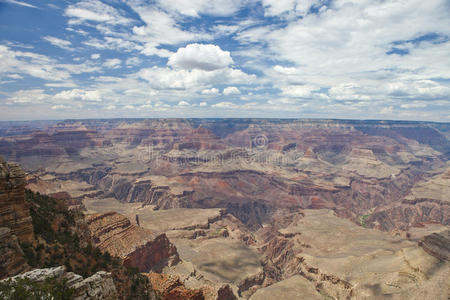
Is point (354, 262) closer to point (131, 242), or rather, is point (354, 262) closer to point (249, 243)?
point (249, 243)

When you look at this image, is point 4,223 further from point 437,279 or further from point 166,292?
point 437,279

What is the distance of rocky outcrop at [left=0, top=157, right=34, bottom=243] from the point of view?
2144cm

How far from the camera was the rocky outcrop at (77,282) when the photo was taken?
15961 millimetres

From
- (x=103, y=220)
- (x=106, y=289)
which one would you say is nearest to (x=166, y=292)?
(x=106, y=289)

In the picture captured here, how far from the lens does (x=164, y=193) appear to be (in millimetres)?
167000

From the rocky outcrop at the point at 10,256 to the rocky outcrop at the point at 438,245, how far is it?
249ft

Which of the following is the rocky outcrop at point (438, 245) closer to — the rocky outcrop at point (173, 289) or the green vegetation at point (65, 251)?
the rocky outcrop at point (173, 289)

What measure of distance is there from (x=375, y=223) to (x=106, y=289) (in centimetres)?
16100

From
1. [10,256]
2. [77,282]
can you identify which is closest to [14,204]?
[10,256]

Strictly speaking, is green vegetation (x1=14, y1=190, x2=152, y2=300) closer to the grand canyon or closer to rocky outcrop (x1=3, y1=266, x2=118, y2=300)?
the grand canyon

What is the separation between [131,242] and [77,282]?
46.1m

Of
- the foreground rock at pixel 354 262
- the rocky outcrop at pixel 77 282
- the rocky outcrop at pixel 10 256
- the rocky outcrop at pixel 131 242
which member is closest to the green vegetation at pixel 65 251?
the rocky outcrop at pixel 10 256

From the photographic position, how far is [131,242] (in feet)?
195

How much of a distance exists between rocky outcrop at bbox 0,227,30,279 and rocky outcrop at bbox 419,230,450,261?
75791mm
